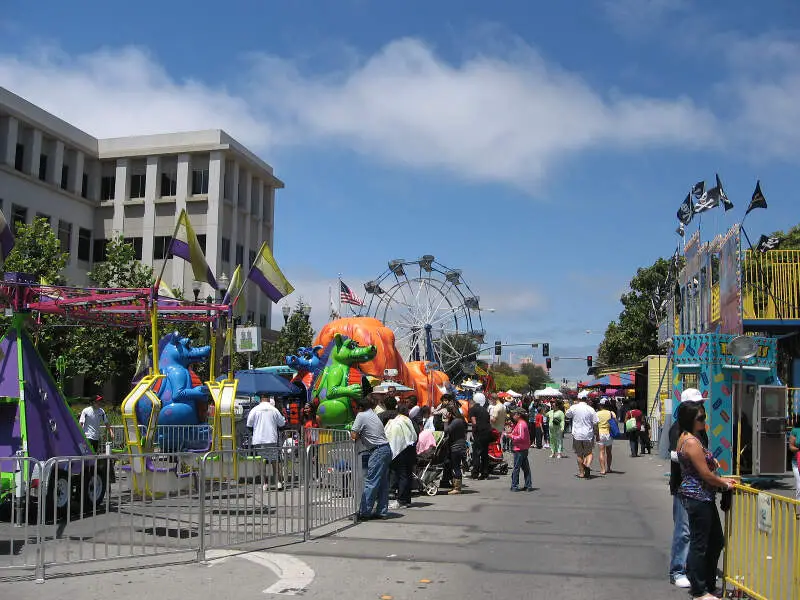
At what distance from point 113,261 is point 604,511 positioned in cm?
2473

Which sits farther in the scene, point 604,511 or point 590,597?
point 604,511

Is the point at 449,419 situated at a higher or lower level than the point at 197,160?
lower

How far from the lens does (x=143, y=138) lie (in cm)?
4900

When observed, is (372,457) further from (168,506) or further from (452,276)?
(452,276)

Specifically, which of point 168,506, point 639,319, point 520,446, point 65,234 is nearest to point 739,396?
point 520,446

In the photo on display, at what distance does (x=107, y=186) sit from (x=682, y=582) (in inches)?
1863

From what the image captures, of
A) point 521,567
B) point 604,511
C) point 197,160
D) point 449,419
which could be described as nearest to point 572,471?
point 449,419

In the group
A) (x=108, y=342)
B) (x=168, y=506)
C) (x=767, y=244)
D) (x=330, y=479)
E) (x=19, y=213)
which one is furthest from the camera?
(x=19, y=213)

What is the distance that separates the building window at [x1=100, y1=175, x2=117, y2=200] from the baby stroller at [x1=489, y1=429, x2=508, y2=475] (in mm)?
37370

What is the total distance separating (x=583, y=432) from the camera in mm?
17078

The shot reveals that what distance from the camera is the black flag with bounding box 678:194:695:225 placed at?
2122 centimetres

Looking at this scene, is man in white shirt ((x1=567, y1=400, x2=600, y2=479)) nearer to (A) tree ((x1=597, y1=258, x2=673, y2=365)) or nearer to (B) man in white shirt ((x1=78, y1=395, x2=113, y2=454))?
(B) man in white shirt ((x1=78, y1=395, x2=113, y2=454))

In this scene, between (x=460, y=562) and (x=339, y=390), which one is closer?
(x=460, y=562)

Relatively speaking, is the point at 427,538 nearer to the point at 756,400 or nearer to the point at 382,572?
the point at 382,572
